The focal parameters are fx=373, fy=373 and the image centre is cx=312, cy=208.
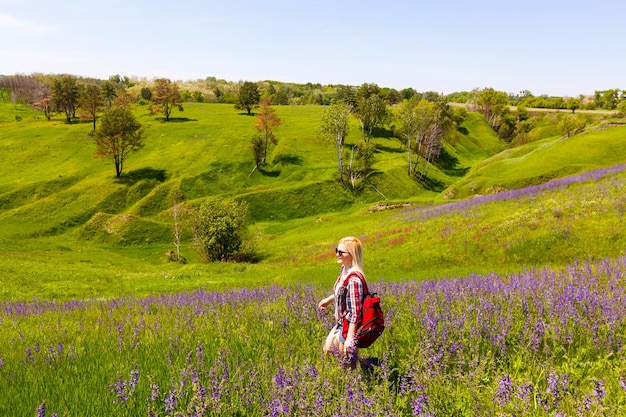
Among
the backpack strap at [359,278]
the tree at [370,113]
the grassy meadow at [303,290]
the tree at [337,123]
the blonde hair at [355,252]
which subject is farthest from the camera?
the tree at [370,113]

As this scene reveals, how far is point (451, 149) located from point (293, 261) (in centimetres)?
9372

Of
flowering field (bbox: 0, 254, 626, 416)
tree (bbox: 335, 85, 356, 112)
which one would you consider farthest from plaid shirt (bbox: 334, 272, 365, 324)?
tree (bbox: 335, 85, 356, 112)

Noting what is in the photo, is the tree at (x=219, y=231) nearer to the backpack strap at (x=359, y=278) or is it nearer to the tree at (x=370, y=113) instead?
the backpack strap at (x=359, y=278)

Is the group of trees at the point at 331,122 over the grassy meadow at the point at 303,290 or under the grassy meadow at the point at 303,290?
over

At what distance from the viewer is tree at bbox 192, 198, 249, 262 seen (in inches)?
1527

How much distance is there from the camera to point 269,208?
6469 cm

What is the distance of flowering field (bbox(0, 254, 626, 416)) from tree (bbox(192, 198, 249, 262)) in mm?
28590

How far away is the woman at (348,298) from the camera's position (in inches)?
211

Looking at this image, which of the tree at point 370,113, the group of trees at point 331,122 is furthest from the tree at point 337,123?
the tree at point 370,113

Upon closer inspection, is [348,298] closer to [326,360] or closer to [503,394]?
[326,360]

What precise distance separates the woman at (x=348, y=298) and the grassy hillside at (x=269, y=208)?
1360 cm

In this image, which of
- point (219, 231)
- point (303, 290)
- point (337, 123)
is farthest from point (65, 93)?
point (303, 290)

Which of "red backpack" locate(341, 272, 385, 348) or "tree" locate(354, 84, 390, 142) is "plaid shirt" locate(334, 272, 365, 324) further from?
"tree" locate(354, 84, 390, 142)

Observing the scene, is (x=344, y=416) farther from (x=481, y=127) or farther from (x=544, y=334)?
(x=481, y=127)
